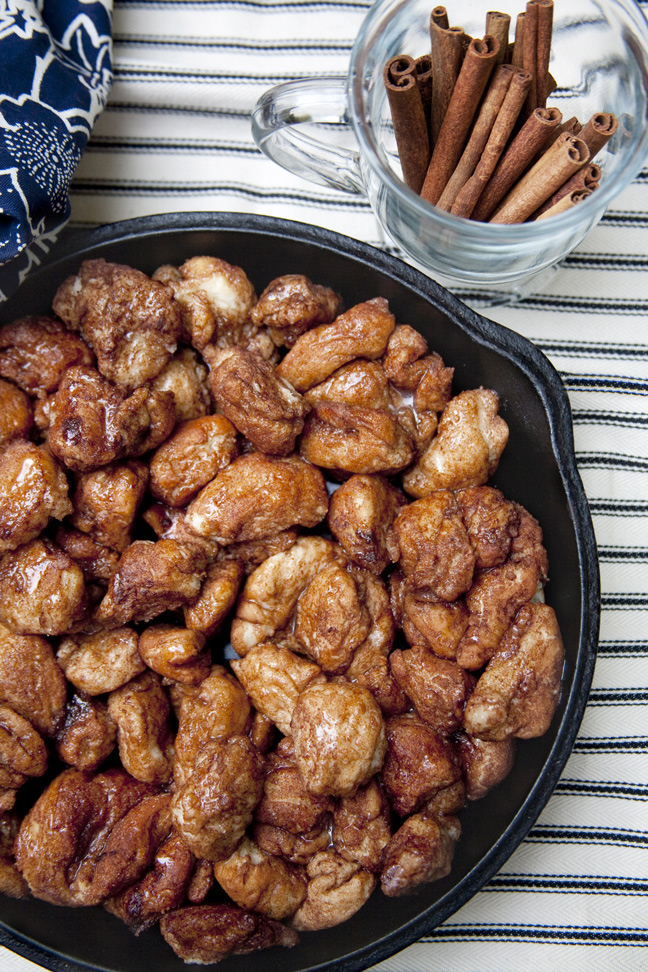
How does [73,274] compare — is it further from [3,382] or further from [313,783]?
[313,783]

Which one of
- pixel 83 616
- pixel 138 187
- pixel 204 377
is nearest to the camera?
pixel 83 616

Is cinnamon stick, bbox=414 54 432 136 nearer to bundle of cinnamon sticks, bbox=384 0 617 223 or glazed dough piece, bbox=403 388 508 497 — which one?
bundle of cinnamon sticks, bbox=384 0 617 223

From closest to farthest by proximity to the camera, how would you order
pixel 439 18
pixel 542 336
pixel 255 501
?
1. pixel 439 18
2. pixel 255 501
3. pixel 542 336

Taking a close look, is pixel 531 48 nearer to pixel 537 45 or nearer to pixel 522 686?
pixel 537 45

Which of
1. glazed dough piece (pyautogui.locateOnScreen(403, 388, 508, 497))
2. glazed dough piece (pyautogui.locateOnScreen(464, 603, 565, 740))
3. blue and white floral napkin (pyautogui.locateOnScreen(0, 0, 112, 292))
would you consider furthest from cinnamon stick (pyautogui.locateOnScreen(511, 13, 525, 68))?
glazed dough piece (pyautogui.locateOnScreen(464, 603, 565, 740))

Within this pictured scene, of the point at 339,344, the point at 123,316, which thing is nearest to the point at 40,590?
the point at 123,316

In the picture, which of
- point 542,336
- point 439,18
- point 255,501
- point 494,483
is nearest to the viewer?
point 439,18

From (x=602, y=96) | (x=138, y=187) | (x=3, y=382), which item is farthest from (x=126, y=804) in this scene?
(x=602, y=96)
